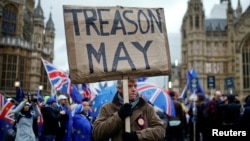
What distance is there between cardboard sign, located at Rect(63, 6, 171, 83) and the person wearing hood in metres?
3.99

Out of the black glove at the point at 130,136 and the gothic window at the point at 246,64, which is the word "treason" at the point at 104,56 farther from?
the gothic window at the point at 246,64

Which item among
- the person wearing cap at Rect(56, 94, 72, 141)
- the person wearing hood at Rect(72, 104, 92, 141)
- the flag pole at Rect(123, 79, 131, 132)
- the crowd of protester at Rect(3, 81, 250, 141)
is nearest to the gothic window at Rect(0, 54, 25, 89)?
the crowd of protester at Rect(3, 81, 250, 141)

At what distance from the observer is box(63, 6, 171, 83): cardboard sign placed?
358 cm

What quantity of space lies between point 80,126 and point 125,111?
4336 mm

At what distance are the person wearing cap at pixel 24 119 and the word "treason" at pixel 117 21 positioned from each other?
4.16 metres

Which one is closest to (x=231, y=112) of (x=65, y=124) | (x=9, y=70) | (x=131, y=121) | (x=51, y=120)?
(x=65, y=124)

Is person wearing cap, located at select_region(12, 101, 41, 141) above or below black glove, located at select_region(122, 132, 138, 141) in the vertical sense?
below

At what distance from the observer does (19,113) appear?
23.9ft

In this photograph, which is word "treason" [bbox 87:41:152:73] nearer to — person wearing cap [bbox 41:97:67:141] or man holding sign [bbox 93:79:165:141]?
man holding sign [bbox 93:79:165:141]

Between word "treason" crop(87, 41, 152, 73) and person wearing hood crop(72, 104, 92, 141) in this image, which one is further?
person wearing hood crop(72, 104, 92, 141)

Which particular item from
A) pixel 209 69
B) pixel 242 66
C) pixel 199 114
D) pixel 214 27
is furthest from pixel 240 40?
pixel 199 114

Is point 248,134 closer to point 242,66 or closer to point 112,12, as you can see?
point 112,12

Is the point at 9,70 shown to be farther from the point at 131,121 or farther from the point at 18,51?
the point at 131,121

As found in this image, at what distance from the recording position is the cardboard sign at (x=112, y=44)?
3584 millimetres
